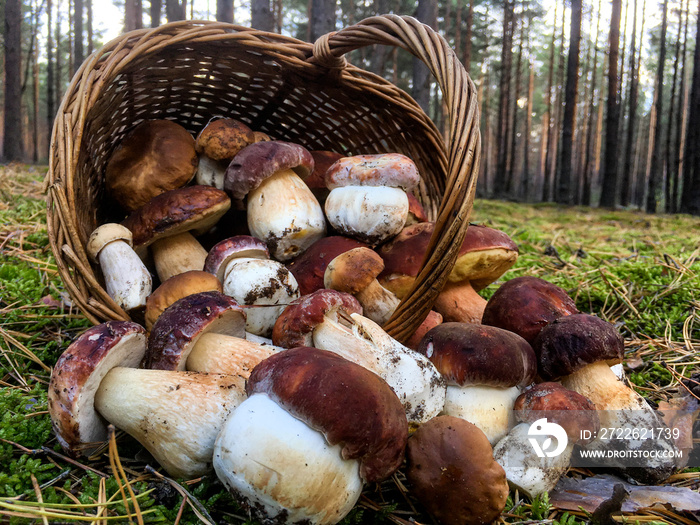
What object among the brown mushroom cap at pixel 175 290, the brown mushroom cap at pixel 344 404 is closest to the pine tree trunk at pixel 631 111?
the brown mushroom cap at pixel 175 290

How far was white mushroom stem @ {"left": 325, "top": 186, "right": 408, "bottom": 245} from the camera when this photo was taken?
6.54 feet

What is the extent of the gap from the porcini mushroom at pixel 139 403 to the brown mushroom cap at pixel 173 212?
715 mm

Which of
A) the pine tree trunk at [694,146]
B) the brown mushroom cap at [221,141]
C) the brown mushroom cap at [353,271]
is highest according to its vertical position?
the pine tree trunk at [694,146]

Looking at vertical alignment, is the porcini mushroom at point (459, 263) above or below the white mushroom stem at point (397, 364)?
above

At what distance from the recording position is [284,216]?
2092 millimetres

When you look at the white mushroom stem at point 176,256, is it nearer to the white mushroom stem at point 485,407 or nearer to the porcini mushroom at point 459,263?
the porcini mushroom at point 459,263

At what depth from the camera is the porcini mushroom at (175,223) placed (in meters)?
1.93

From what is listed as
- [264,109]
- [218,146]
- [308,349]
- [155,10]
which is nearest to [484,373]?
[308,349]

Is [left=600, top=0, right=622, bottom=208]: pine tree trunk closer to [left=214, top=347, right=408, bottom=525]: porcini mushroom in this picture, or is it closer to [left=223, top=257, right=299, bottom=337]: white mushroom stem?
[left=223, top=257, right=299, bottom=337]: white mushroom stem

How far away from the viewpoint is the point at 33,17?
1798cm

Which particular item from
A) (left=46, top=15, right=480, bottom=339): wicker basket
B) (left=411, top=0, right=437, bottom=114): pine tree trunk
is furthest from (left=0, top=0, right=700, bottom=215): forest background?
(left=46, top=15, right=480, bottom=339): wicker basket

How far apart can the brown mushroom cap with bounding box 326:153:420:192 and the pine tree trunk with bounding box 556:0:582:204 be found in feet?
37.8

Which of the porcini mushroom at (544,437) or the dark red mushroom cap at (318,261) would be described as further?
the dark red mushroom cap at (318,261)

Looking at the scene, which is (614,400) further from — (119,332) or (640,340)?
(119,332)
